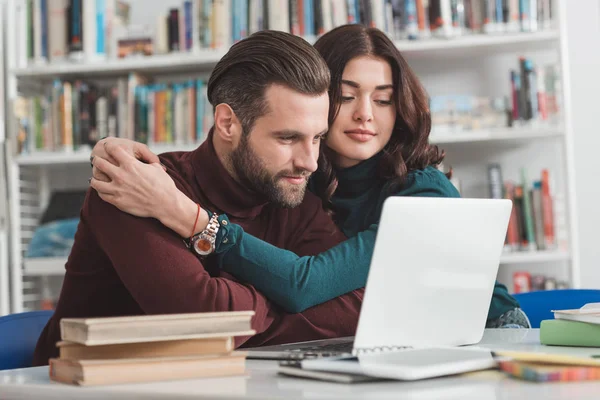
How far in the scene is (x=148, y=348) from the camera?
0.87 metres

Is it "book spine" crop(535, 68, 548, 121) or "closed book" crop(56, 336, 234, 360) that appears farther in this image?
"book spine" crop(535, 68, 548, 121)

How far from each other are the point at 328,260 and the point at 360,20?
1.82m

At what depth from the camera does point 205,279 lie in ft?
4.05

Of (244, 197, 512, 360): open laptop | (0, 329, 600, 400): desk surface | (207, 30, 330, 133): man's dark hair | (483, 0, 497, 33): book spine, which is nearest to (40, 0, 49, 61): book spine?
(483, 0, 497, 33): book spine

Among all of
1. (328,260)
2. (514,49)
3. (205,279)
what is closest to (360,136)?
(328,260)

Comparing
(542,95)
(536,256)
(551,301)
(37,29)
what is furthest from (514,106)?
(37,29)

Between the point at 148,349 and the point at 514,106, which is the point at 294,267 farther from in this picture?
the point at 514,106

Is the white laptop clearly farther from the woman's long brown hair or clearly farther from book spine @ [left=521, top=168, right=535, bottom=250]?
book spine @ [left=521, top=168, right=535, bottom=250]

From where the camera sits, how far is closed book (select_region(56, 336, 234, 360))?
0.86 metres

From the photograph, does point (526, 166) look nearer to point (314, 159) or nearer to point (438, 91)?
point (438, 91)

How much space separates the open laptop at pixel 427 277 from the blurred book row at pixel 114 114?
2066mm

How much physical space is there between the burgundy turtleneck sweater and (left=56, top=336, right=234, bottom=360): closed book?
1.12 feet

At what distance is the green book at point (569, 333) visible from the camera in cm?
109

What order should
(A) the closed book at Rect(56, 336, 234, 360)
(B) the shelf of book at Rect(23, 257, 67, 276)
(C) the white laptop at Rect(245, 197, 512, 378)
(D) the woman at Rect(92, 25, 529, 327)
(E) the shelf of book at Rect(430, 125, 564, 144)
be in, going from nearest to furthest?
(A) the closed book at Rect(56, 336, 234, 360) < (C) the white laptop at Rect(245, 197, 512, 378) < (D) the woman at Rect(92, 25, 529, 327) < (E) the shelf of book at Rect(430, 125, 564, 144) < (B) the shelf of book at Rect(23, 257, 67, 276)
